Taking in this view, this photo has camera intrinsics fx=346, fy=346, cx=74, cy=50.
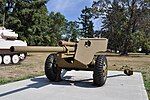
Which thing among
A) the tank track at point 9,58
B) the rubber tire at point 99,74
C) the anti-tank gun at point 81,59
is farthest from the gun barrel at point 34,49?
the tank track at point 9,58

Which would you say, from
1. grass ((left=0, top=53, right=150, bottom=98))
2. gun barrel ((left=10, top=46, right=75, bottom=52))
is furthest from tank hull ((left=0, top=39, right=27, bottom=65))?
gun barrel ((left=10, top=46, right=75, bottom=52))

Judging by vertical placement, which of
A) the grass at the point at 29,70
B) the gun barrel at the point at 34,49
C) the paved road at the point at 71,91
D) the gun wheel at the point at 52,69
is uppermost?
the gun barrel at the point at 34,49

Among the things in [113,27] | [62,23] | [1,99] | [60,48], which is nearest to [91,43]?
[60,48]

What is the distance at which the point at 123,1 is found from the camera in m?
44.1

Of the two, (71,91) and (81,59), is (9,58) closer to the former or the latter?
(81,59)

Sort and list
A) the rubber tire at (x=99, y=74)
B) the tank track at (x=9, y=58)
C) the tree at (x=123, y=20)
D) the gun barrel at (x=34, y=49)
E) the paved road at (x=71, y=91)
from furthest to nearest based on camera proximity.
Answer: the tree at (x=123, y=20)
the tank track at (x=9, y=58)
the rubber tire at (x=99, y=74)
the paved road at (x=71, y=91)
the gun barrel at (x=34, y=49)

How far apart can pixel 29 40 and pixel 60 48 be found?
85.2 feet

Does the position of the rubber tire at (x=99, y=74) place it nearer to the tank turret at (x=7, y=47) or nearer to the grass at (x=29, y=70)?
the grass at (x=29, y=70)

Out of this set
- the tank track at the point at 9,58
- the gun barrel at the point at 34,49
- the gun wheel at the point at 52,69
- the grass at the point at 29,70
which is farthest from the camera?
the tank track at the point at 9,58

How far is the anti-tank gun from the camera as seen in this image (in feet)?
32.3

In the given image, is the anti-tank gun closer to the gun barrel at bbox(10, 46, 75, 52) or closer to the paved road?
the gun barrel at bbox(10, 46, 75, 52)

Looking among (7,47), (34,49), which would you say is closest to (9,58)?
(7,47)

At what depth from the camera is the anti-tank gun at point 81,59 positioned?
986 centimetres

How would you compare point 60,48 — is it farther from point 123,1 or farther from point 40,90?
point 123,1
